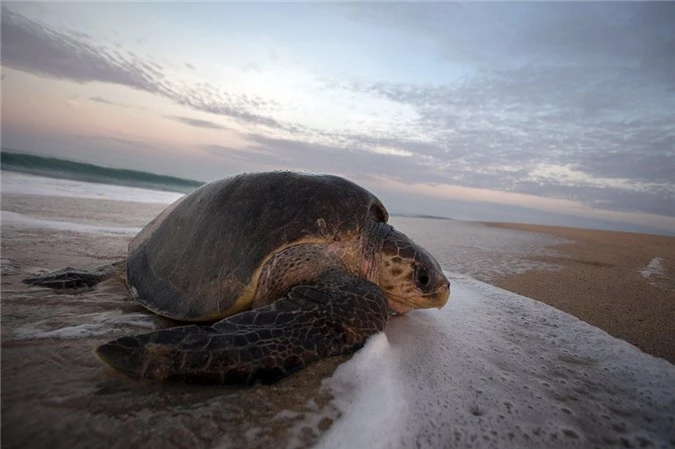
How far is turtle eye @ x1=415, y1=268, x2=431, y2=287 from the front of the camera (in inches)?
97.0

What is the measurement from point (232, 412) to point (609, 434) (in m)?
1.57

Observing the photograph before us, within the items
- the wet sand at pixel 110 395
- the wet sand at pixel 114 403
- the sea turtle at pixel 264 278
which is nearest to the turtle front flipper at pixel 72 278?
the sea turtle at pixel 264 278

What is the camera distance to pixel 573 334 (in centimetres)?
241

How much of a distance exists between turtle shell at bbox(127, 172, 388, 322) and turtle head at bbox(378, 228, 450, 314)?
37cm

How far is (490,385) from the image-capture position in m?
1.61

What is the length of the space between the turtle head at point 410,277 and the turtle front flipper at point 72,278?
2.57m

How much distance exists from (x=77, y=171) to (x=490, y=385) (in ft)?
97.5

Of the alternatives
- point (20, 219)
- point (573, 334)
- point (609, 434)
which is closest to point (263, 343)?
point (609, 434)

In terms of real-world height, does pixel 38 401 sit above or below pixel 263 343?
below

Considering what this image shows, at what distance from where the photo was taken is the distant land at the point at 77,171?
17766 mm

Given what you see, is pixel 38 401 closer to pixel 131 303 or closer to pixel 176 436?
pixel 176 436

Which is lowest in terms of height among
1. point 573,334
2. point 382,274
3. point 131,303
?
point 131,303

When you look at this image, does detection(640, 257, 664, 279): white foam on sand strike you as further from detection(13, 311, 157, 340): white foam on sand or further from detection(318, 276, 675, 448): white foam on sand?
detection(13, 311, 157, 340): white foam on sand

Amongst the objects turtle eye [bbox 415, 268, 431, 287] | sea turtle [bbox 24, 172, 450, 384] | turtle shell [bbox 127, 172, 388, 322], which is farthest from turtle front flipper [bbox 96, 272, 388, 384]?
turtle eye [bbox 415, 268, 431, 287]
